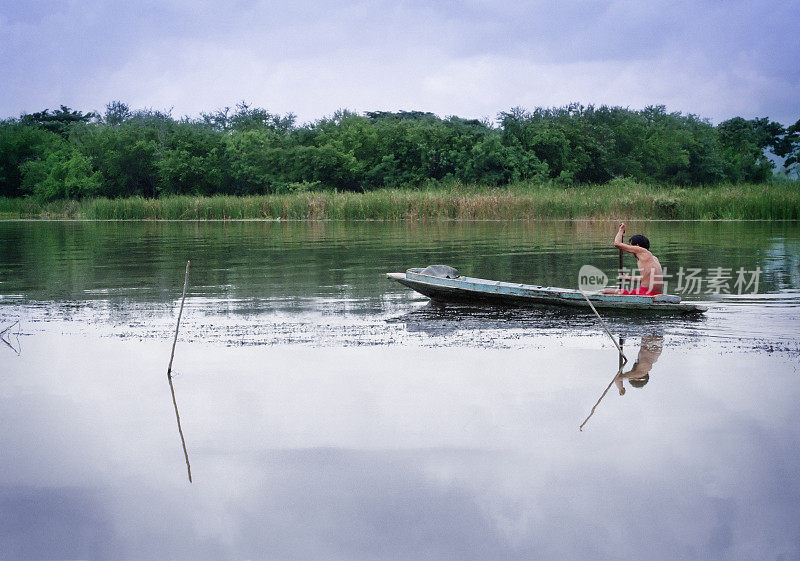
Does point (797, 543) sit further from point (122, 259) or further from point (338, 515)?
point (122, 259)

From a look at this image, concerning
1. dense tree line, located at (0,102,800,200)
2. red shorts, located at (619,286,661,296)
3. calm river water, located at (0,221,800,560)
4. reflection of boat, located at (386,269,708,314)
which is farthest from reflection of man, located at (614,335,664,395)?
dense tree line, located at (0,102,800,200)

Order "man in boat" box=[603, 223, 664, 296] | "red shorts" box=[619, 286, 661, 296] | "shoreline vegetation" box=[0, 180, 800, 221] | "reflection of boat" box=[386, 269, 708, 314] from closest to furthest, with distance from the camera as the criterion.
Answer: "reflection of boat" box=[386, 269, 708, 314]
"man in boat" box=[603, 223, 664, 296]
"red shorts" box=[619, 286, 661, 296]
"shoreline vegetation" box=[0, 180, 800, 221]

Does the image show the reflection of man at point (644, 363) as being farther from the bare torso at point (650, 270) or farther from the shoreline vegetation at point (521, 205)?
the shoreline vegetation at point (521, 205)

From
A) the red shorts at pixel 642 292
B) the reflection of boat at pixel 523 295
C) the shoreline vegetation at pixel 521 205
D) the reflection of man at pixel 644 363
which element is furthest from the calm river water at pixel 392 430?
the shoreline vegetation at pixel 521 205

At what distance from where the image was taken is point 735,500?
17.5 ft

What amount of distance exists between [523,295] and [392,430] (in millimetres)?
5595

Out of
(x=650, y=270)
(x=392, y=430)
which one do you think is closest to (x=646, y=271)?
(x=650, y=270)

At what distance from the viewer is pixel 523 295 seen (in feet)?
39.3

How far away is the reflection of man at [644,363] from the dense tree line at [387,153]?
4585 centimetres

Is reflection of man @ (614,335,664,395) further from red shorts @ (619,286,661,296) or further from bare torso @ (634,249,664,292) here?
bare torso @ (634,249,664,292)

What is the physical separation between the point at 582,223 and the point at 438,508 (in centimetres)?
3365

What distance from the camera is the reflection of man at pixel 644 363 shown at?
8180mm

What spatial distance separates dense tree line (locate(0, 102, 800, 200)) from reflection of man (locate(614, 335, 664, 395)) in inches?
1805

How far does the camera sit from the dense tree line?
58.9 meters
